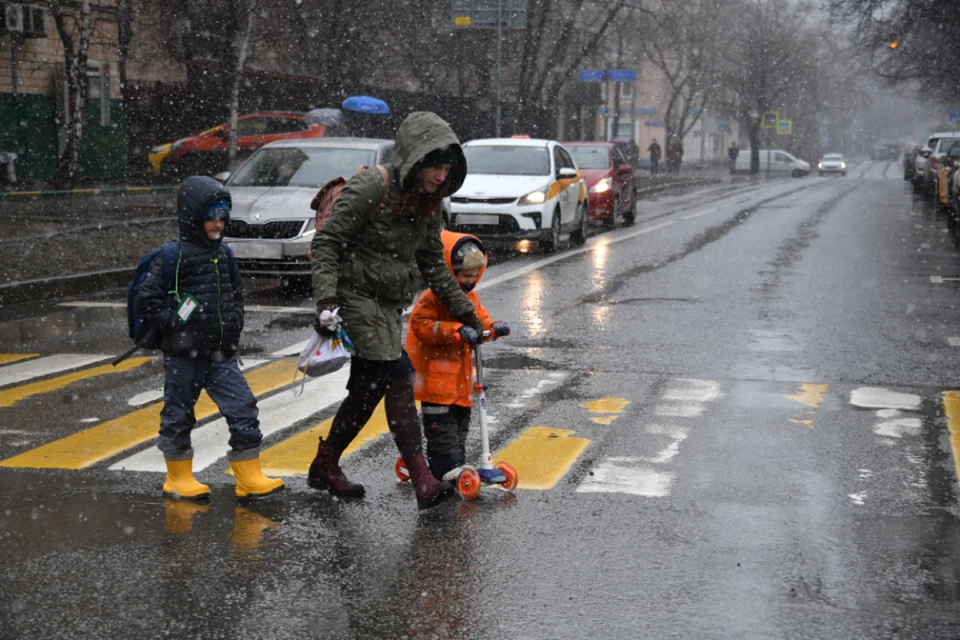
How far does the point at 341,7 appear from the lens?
38.1 m

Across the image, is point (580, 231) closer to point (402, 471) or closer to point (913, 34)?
point (402, 471)

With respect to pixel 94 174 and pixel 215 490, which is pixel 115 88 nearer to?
pixel 94 174

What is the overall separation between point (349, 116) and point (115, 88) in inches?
312

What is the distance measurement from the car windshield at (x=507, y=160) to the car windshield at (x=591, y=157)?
15.0ft

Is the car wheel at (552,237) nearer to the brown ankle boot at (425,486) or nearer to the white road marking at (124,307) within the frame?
the white road marking at (124,307)

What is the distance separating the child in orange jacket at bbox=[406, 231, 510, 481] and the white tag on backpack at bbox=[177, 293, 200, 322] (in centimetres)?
94

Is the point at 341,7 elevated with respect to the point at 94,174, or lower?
elevated

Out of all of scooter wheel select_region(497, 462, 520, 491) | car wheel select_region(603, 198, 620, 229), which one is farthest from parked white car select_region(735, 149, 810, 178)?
scooter wheel select_region(497, 462, 520, 491)

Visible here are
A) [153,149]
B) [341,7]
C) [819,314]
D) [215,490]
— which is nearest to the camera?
[215,490]

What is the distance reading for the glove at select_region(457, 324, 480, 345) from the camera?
18.4 ft

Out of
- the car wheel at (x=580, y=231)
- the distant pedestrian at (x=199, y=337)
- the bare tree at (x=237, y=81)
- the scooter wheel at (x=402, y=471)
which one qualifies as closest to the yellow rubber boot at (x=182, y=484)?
the distant pedestrian at (x=199, y=337)

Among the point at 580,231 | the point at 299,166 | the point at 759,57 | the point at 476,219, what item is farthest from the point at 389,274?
the point at 759,57

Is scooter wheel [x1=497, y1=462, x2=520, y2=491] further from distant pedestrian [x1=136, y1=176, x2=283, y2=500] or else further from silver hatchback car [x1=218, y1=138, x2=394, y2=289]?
silver hatchback car [x1=218, y1=138, x2=394, y2=289]

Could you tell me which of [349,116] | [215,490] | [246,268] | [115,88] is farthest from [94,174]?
[215,490]
